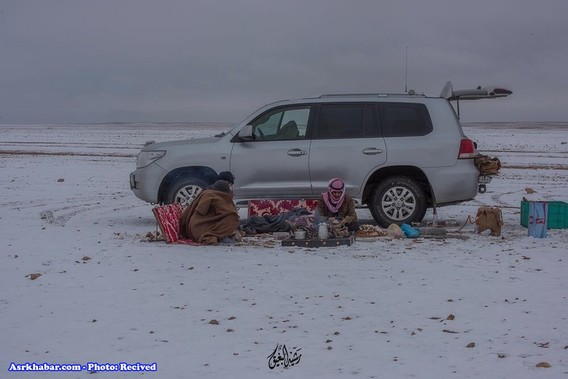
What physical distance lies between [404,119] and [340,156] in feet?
4.04

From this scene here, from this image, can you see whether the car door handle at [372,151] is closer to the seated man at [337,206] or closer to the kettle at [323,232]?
the seated man at [337,206]

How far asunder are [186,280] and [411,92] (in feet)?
19.4

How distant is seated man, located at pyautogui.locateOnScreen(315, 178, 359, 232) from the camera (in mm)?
11016

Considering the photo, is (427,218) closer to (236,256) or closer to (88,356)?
(236,256)

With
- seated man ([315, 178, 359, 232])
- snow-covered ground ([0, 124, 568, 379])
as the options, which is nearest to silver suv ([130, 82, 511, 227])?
seated man ([315, 178, 359, 232])

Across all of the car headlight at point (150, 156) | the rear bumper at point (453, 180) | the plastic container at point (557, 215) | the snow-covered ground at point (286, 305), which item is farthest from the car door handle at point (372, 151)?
the car headlight at point (150, 156)

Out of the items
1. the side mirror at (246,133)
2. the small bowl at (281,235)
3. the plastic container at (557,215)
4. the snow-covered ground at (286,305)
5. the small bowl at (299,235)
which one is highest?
the side mirror at (246,133)

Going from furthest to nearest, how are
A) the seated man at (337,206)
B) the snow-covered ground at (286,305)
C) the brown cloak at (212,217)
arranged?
the seated man at (337,206) < the brown cloak at (212,217) < the snow-covered ground at (286,305)

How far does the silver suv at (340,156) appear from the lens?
38.9 feet

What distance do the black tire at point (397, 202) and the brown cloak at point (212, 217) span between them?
246cm

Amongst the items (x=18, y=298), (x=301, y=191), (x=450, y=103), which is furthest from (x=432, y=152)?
(x=18, y=298)

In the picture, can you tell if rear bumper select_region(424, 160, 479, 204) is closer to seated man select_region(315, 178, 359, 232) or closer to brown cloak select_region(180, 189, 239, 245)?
seated man select_region(315, 178, 359, 232)

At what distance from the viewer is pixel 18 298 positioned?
24.6ft

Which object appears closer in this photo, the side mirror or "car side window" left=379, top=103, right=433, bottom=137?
the side mirror
